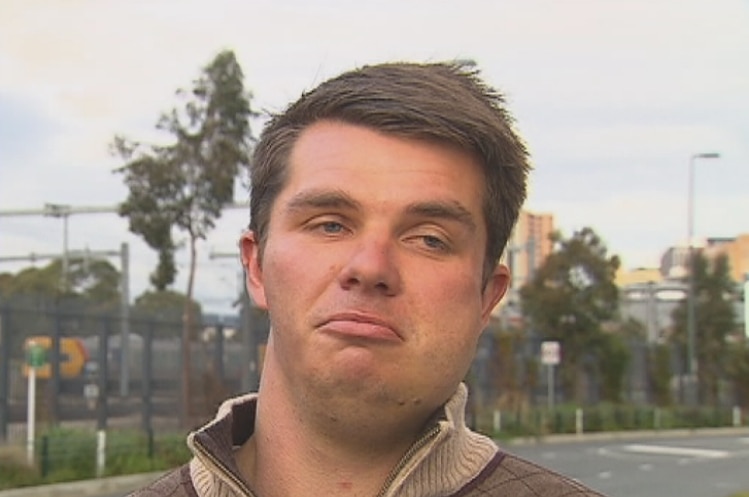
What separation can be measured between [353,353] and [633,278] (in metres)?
107

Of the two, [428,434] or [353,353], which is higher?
[353,353]

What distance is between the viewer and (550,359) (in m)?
34.0

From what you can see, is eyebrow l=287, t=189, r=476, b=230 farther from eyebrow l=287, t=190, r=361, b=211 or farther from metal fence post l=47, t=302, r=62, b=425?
metal fence post l=47, t=302, r=62, b=425

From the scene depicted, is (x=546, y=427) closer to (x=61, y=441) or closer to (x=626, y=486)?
(x=626, y=486)

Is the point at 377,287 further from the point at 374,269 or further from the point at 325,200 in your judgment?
the point at 325,200

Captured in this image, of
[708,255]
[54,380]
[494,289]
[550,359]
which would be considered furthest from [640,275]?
[494,289]

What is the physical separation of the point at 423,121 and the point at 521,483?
52cm

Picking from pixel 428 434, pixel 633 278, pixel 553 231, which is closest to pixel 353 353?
pixel 428 434

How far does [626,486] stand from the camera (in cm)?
2080

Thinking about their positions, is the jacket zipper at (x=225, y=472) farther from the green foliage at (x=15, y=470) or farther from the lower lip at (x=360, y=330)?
the green foliage at (x=15, y=470)

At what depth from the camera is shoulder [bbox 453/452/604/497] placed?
1845 millimetres

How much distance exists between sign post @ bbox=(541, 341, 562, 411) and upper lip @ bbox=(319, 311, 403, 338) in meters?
32.7

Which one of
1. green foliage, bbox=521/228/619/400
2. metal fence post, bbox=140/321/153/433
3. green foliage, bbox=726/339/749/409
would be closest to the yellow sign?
metal fence post, bbox=140/321/153/433

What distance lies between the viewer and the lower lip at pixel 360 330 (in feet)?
5.44
